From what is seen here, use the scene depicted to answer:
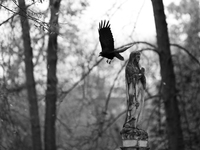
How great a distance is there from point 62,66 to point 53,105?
266 inches

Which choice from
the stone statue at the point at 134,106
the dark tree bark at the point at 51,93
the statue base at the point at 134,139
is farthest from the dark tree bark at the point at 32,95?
the statue base at the point at 134,139

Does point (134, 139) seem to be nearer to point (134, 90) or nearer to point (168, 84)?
point (134, 90)

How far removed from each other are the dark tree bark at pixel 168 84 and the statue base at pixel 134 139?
6.74 m

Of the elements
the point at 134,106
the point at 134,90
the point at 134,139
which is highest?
the point at 134,90

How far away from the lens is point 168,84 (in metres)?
17.5

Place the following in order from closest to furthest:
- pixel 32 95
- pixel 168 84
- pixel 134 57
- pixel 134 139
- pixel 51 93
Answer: pixel 134 139, pixel 134 57, pixel 168 84, pixel 51 93, pixel 32 95

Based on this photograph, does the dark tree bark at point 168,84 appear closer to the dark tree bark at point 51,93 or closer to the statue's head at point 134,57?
the dark tree bark at point 51,93

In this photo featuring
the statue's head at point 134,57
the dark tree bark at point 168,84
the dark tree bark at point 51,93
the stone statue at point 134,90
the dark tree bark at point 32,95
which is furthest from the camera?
the dark tree bark at point 32,95

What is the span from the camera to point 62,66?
81.4ft

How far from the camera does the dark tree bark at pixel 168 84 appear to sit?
687 inches

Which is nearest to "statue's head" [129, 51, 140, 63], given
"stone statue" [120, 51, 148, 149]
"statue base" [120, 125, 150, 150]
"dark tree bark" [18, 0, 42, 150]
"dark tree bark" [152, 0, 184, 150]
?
"stone statue" [120, 51, 148, 149]

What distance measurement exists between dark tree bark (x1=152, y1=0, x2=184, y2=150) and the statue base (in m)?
6.74

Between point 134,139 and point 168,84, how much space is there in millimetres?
7035

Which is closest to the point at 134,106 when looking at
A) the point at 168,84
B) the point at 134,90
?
the point at 134,90
